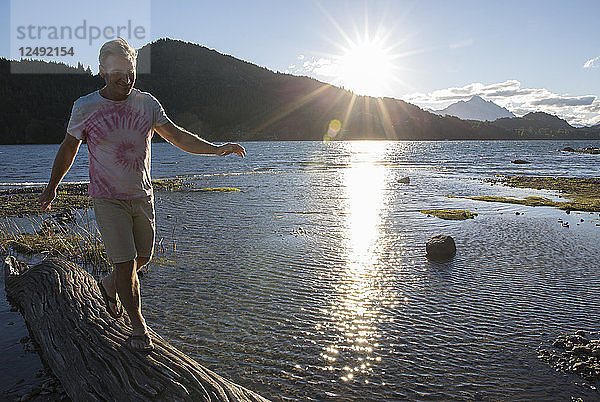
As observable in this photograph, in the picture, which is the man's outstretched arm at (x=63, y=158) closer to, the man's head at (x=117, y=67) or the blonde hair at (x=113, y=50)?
the man's head at (x=117, y=67)

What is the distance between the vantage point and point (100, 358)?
15.4 feet

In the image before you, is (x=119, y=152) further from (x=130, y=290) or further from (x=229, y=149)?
(x=130, y=290)

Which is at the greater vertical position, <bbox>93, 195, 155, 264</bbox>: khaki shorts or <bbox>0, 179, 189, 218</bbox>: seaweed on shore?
<bbox>93, 195, 155, 264</bbox>: khaki shorts

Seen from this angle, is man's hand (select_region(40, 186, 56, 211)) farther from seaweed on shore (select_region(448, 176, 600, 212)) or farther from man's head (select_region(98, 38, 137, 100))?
seaweed on shore (select_region(448, 176, 600, 212))

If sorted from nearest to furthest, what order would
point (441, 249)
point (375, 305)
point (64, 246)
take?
point (375, 305) → point (64, 246) → point (441, 249)

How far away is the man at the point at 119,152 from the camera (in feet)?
13.3

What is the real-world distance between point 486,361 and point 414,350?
3.68ft

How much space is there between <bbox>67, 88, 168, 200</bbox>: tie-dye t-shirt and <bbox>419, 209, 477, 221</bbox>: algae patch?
18.0 m

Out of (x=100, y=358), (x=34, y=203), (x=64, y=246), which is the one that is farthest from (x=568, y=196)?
(x=34, y=203)

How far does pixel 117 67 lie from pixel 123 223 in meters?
1.49

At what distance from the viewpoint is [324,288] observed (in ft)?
33.4

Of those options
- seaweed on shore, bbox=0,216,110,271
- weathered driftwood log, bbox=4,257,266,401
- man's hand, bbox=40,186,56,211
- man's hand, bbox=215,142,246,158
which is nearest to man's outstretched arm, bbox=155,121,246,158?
man's hand, bbox=215,142,246,158

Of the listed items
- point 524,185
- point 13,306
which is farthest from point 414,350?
point 524,185

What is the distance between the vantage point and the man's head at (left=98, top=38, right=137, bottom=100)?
13.2ft
